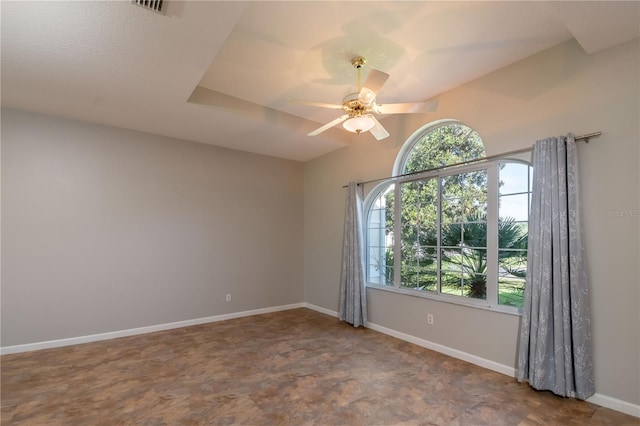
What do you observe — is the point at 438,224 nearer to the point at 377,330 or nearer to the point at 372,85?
the point at 377,330

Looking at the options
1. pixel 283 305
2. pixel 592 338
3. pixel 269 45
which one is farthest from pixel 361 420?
pixel 283 305

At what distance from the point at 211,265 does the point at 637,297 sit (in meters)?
4.68

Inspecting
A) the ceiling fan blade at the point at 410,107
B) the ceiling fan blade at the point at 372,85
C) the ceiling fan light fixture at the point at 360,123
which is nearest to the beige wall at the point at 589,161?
the ceiling fan blade at the point at 410,107

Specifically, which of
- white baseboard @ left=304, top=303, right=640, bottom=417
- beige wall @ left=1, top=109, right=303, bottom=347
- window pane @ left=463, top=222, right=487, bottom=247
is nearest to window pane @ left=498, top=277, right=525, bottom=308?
window pane @ left=463, top=222, right=487, bottom=247

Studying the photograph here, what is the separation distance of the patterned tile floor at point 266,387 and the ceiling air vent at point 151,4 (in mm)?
2760

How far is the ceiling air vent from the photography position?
1.88 metres

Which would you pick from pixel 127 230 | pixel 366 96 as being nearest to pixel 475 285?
pixel 366 96

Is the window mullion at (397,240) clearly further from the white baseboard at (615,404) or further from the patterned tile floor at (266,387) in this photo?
the white baseboard at (615,404)

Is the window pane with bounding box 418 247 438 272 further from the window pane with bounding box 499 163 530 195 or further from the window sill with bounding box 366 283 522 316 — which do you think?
the window pane with bounding box 499 163 530 195

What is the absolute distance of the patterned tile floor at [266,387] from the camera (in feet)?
7.34

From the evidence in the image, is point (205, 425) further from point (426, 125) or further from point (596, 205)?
point (426, 125)

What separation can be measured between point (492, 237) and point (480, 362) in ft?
4.11

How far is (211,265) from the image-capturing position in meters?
4.73

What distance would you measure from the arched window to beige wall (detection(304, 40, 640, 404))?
0.21 metres
